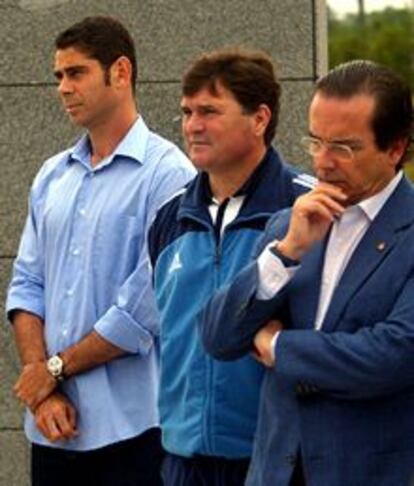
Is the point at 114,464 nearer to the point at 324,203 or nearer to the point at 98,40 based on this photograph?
the point at 98,40

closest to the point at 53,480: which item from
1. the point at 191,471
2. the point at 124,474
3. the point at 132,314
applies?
the point at 124,474

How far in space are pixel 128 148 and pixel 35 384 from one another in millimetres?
778

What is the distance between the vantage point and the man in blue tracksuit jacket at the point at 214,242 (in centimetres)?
438

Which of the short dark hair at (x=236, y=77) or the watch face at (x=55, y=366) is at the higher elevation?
the short dark hair at (x=236, y=77)

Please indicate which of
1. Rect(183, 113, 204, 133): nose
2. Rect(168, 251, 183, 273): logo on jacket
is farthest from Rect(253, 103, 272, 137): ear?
Rect(168, 251, 183, 273): logo on jacket

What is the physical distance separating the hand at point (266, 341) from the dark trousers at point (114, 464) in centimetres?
131

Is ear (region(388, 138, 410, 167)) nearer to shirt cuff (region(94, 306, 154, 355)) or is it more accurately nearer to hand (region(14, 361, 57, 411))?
shirt cuff (region(94, 306, 154, 355))

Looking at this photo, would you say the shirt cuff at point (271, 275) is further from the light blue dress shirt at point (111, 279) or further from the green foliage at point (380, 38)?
the green foliage at point (380, 38)

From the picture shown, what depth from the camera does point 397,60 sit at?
29828mm

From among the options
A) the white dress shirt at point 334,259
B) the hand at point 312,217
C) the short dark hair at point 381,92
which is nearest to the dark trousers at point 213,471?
the white dress shirt at point 334,259

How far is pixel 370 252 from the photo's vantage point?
12.7 ft

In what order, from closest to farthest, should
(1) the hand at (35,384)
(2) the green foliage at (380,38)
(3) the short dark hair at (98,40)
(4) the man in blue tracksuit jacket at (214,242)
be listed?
(4) the man in blue tracksuit jacket at (214,242) → (1) the hand at (35,384) → (3) the short dark hair at (98,40) → (2) the green foliage at (380,38)

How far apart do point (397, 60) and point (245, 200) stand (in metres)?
25.7

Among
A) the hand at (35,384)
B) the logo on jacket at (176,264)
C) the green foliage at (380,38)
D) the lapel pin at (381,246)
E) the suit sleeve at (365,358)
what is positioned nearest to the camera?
the suit sleeve at (365,358)
